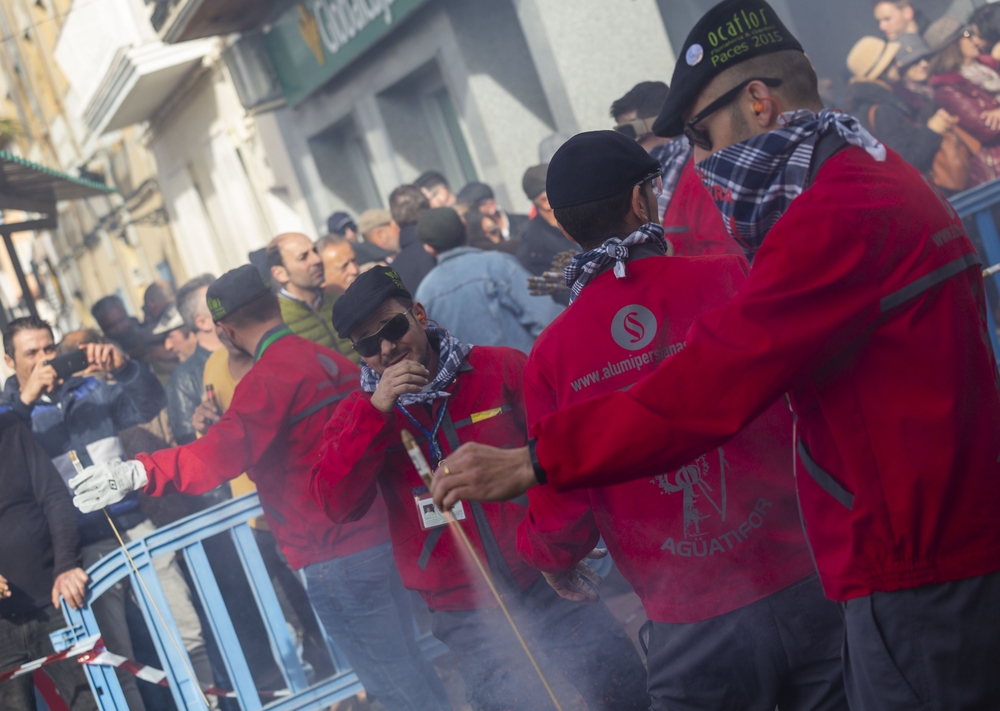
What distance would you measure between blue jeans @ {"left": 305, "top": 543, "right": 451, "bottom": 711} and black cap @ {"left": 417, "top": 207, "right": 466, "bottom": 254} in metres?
1.77

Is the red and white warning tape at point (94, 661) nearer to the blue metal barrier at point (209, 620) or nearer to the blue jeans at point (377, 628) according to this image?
the blue metal barrier at point (209, 620)

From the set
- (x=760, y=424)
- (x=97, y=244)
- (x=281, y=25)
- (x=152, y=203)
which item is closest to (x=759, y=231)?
(x=760, y=424)

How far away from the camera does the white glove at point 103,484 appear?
3.42m

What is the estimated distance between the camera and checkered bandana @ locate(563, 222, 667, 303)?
2234mm

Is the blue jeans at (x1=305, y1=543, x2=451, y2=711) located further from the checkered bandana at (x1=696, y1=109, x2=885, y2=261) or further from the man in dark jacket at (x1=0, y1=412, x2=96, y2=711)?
the checkered bandana at (x1=696, y1=109, x2=885, y2=261)

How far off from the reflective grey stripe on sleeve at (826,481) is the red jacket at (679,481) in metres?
0.36

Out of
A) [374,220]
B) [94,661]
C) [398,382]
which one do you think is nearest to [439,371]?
[398,382]

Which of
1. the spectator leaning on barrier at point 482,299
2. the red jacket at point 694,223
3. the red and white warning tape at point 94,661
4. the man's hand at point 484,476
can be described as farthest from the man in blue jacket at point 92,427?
the man's hand at point 484,476

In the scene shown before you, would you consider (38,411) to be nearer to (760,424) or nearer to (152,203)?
(760,424)

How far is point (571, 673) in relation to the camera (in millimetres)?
2912

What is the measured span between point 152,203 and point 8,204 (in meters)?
13.6

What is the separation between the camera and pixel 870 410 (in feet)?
5.47

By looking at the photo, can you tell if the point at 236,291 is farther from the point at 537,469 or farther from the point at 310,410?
the point at 537,469

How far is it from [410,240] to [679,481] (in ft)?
13.5
